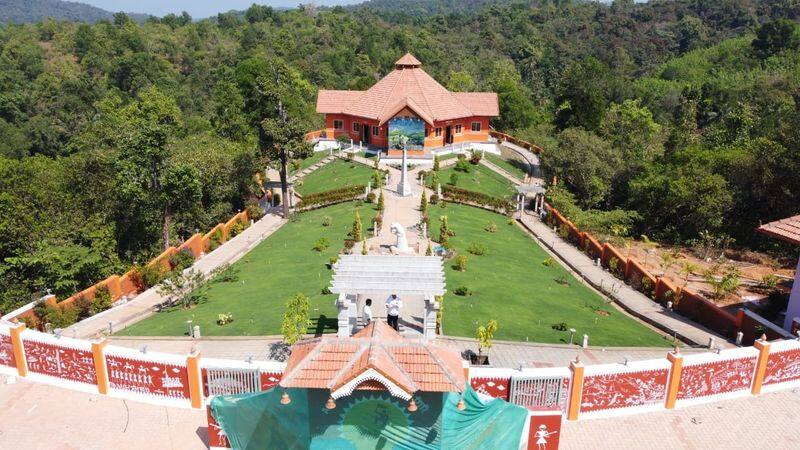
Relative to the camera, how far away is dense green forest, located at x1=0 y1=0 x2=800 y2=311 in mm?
30734

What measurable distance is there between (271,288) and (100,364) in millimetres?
10151

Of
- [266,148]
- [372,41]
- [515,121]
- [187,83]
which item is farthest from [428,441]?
[372,41]

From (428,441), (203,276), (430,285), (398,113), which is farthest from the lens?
(398,113)

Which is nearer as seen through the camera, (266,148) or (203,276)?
(203,276)

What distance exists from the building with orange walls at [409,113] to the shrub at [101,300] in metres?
26.2

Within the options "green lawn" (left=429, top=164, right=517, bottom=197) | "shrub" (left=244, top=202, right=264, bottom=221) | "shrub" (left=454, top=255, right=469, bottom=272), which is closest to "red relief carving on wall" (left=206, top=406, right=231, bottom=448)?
"shrub" (left=454, top=255, right=469, bottom=272)

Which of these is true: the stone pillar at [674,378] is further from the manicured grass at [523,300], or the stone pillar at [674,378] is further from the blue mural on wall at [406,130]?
the blue mural on wall at [406,130]

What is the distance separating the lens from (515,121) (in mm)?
64188

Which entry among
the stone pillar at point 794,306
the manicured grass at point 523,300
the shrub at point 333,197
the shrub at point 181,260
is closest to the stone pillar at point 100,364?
the manicured grass at point 523,300

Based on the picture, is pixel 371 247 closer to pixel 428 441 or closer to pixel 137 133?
pixel 137 133

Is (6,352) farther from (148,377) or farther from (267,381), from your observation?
(267,381)

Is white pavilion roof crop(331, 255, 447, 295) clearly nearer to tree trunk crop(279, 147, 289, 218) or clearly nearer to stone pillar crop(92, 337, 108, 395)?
stone pillar crop(92, 337, 108, 395)

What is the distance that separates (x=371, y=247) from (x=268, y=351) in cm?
1063

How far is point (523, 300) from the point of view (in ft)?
79.6
